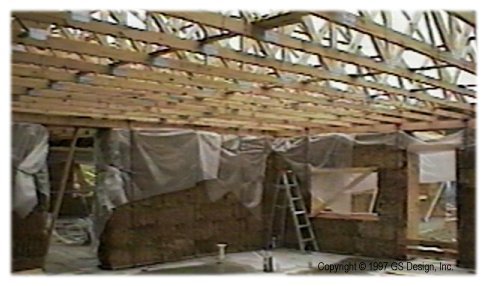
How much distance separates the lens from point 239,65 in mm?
4891

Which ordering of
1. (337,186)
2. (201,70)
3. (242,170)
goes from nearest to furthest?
(201,70), (337,186), (242,170)

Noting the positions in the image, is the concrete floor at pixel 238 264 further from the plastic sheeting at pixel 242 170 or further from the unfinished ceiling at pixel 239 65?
the unfinished ceiling at pixel 239 65

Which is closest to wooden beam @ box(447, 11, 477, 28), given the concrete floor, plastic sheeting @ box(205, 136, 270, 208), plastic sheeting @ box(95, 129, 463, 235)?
the concrete floor

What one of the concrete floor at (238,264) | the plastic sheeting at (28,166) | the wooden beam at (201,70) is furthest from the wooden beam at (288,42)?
the plastic sheeting at (28,166)

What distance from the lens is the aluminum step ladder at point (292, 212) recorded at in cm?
896

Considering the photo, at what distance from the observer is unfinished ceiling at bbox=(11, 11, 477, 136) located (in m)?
3.22

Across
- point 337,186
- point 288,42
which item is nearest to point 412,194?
point 337,186

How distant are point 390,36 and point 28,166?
476 cm

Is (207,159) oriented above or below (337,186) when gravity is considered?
above

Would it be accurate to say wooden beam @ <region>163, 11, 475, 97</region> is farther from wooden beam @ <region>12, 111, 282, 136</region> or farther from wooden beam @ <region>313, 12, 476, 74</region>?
wooden beam @ <region>12, 111, 282, 136</region>

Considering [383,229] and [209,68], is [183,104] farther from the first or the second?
[383,229]

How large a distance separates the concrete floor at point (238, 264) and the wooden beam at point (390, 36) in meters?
3.41

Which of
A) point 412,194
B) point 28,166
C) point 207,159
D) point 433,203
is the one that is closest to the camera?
point 28,166

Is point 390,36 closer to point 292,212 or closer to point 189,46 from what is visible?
point 189,46
